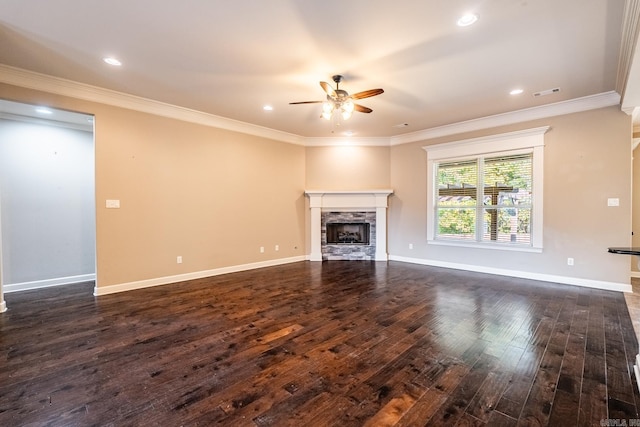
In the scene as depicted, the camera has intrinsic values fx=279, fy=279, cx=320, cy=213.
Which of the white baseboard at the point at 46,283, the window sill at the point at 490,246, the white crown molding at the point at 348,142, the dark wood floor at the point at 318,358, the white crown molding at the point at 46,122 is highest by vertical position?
the white crown molding at the point at 348,142

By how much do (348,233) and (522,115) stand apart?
13.8 feet

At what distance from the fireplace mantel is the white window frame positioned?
104cm

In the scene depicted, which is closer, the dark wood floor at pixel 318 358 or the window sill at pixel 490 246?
the dark wood floor at pixel 318 358

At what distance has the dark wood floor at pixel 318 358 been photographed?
1.71m

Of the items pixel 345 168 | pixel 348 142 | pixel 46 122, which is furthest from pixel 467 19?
pixel 46 122

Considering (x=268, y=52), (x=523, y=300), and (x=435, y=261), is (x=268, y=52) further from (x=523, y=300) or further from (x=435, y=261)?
(x=435, y=261)

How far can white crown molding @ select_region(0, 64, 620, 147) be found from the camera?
361 cm

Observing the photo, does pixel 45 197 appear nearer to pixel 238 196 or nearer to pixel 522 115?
pixel 238 196

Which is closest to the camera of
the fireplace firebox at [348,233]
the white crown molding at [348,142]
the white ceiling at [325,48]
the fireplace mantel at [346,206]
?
the white ceiling at [325,48]

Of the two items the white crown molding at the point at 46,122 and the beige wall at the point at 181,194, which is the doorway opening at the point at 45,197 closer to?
the white crown molding at the point at 46,122

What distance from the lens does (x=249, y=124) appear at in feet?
18.6

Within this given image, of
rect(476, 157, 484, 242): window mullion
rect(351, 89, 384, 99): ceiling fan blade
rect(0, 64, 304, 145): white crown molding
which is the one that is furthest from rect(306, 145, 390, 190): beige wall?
rect(351, 89, 384, 99): ceiling fan blade

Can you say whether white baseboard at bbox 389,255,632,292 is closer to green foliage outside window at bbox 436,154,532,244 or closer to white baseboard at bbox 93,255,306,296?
green foliage outside window at bbox 436,154,532,244

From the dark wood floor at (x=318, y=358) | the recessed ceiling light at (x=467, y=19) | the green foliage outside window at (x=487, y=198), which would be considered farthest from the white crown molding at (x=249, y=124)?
the recessed ceiling light at (x=467, y=19)
